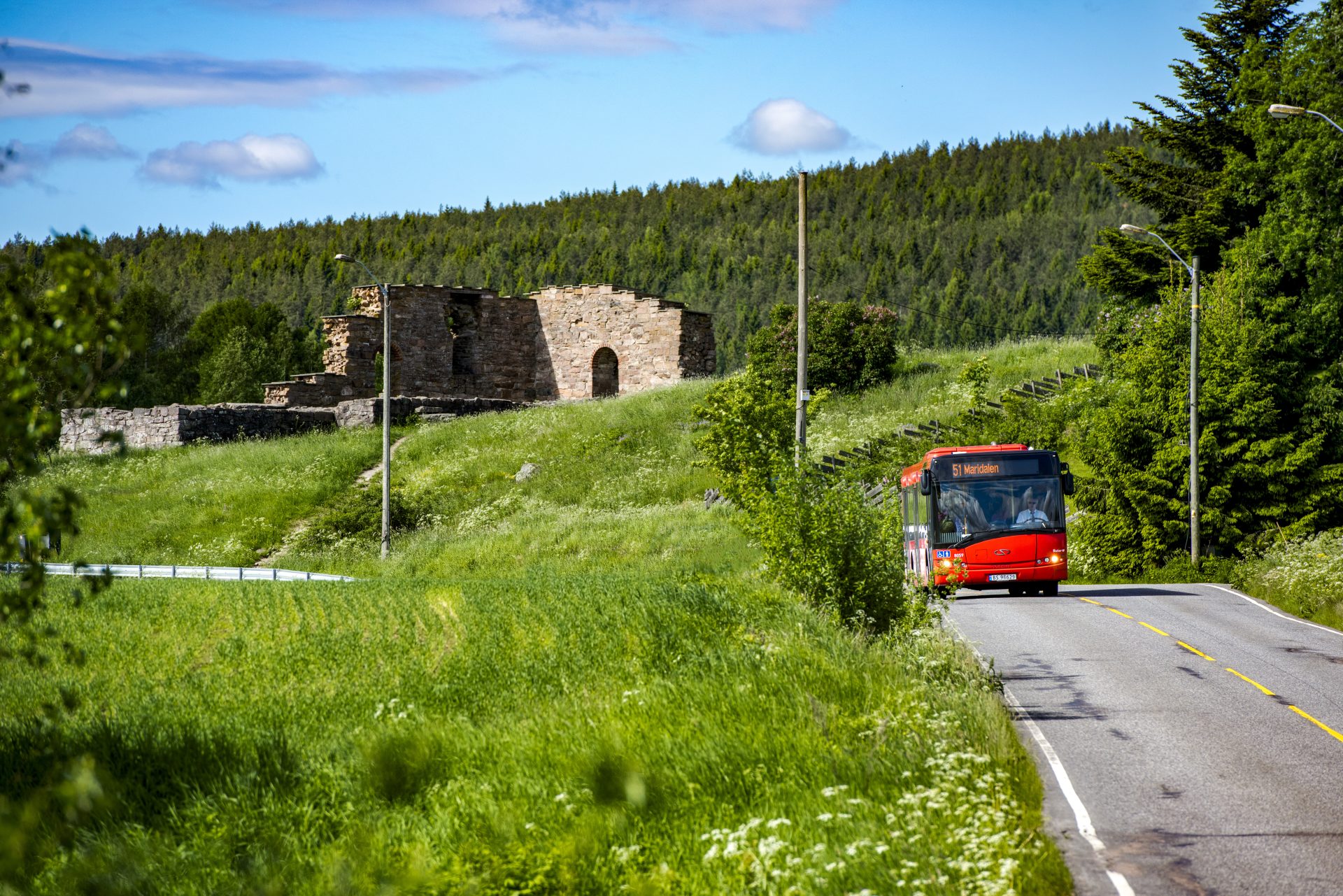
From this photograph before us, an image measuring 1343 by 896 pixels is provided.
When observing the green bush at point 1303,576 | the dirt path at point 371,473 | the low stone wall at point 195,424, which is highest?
the low stone wall at point 195,424

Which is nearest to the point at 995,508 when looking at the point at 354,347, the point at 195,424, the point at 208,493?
the point at 208,493

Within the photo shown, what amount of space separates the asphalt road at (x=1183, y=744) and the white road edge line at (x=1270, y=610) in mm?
181

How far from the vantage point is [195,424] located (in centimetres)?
4522

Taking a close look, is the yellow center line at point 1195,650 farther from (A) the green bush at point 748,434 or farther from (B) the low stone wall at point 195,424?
(B) the low stone wall at point 195,424

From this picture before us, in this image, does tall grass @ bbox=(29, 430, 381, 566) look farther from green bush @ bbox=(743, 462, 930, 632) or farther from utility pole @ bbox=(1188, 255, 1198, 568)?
utility pole @ bbox=(1188, 255, 1198, 568)

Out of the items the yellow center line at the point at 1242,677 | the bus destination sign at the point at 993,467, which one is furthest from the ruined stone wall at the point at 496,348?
the yellow center line at the point at 1242,677

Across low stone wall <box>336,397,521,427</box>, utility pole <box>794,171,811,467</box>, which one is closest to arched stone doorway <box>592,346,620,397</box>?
low stone wall <box>336,397,521,427</box>

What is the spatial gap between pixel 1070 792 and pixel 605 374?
45049 mm

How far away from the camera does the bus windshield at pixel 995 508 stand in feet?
74.6

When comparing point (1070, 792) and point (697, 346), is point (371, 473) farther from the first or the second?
point (1070, 792)

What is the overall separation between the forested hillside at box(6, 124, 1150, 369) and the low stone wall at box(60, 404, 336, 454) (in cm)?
6106

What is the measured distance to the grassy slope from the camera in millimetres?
7672

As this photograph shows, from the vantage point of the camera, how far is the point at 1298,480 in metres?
27.5

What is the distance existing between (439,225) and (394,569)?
4793 inches
